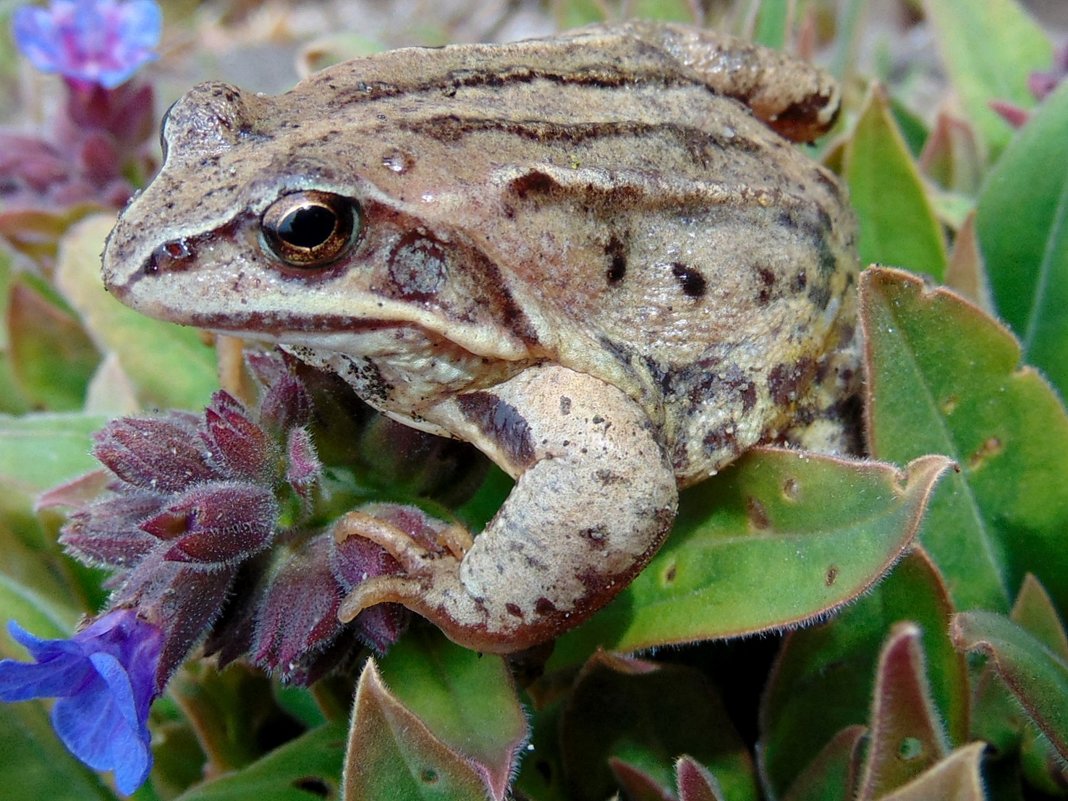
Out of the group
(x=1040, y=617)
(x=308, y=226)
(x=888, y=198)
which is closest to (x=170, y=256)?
(x=308, y=226)

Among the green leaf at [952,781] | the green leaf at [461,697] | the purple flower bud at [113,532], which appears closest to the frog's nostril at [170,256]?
the purple flower bud at [113,532]

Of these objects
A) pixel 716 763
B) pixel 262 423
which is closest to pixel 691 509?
pixel 716 763

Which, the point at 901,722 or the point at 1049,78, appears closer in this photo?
the point at 901,722

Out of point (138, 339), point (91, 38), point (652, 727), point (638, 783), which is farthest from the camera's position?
point (91, 38)

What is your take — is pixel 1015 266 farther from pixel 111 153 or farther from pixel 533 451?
pixel 111 153

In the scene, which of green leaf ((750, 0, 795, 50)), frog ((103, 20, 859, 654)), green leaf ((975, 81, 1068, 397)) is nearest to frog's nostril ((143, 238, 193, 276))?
frog ((103, 20, 859, 654))

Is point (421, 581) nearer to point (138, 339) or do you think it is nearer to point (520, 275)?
point (520, 275)
